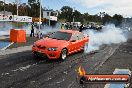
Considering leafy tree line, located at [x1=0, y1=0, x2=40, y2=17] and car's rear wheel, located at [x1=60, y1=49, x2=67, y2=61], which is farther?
leafy tree line, located at [x1=0, y1=0, x2=40, y2=17]

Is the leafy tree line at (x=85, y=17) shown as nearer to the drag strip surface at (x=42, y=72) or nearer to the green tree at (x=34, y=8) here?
the green tree at (x=34, y=8)

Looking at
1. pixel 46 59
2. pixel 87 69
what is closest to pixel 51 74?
pixel 87 69

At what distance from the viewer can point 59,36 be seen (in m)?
16.8

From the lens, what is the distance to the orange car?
1484 centimetres

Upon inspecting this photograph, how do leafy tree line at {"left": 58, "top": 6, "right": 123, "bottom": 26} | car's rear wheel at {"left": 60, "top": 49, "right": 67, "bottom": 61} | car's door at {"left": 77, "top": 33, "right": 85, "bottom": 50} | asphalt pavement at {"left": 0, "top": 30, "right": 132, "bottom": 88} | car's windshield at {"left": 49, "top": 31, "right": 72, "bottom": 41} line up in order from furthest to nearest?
leafy tree line at {"left": 58, "top": 6, "right": 123, "bottom": 26}
car's door at {"left": 77, "top": 33, "right": 85, "bottom": 50}
car's windshield at {"left": 49, "top": 31, "right": 72, "bottom": 41}
car's rear wheel at {"left": 60, "top": 49, "right": 67, "bottom": 61}
asphalt pavement at {"left": 0, "top": 30, "right": 132, "bottom": 88}

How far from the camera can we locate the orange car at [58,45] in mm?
14836

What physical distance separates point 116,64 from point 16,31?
44.5 feet

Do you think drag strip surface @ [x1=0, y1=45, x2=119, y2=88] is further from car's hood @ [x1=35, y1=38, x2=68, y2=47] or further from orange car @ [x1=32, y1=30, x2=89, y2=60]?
car's hood @ [x1=35, y1=38, x2=68, y2=47]

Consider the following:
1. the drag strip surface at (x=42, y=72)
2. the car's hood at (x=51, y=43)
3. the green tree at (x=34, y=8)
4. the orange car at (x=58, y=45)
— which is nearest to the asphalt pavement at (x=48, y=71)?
the drag strip surface at (x=42, y=72)

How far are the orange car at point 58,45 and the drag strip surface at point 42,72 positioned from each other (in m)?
0.40

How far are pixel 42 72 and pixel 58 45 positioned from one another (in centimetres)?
347

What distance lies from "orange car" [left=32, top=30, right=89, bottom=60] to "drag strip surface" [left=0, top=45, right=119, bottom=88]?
400 millimetres

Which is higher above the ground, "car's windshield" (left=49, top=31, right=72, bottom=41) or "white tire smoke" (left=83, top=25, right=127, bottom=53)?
"car's windshield" (left=49, top=31, right=72, bottom=41)

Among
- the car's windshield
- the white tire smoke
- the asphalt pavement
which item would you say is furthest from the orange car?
the white tire smoke
